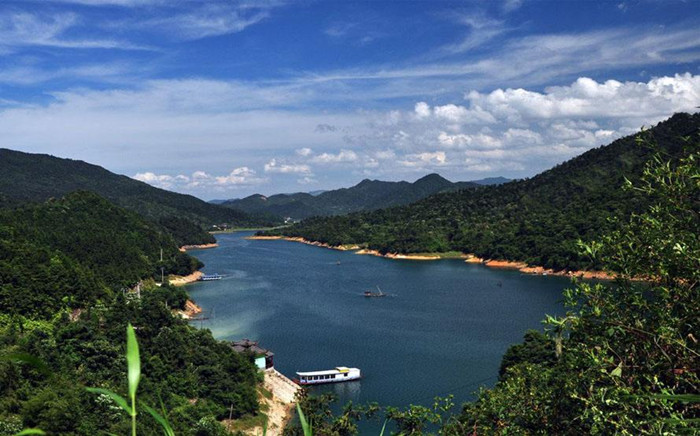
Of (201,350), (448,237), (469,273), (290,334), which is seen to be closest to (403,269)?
(469,273)

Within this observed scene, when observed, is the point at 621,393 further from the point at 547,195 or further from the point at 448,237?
the point at 547,195

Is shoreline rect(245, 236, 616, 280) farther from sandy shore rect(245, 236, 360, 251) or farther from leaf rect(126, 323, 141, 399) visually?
leaf rect(126, 323, 141, 399)

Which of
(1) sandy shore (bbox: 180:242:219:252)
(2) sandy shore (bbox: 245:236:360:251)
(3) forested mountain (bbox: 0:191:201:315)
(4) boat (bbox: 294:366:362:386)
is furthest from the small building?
(1) sandy shore (bbox: 180:242:219:252)

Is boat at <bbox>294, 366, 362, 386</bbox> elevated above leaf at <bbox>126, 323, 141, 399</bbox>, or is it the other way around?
leaf at <bbox>126, 323, 141, 399</bbox>

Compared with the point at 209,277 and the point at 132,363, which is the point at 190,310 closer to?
the point at 209,277

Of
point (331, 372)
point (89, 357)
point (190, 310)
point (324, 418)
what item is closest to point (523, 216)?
point (190, 310)

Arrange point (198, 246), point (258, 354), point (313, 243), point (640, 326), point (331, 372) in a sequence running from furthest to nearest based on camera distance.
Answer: point (313, 243) → point (198, 246) → point (331, 372) → point (258, 354) → point (640, 326)

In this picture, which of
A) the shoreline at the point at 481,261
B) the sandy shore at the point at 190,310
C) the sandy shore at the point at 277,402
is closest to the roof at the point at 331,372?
the sandy shore at the point at 277,402
